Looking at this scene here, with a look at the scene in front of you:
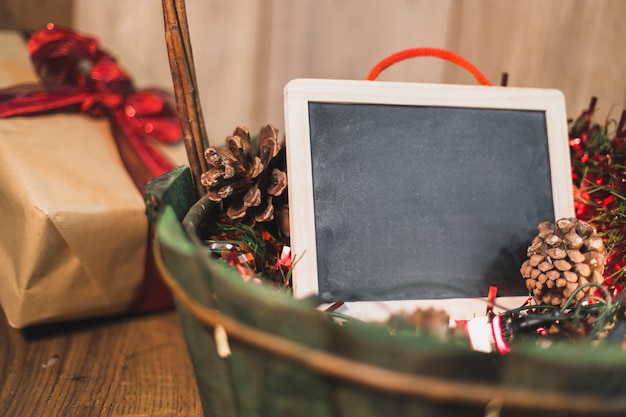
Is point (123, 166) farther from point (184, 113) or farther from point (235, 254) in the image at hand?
point (235, 254)

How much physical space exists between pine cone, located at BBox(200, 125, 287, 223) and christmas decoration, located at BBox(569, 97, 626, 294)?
0.36 meters

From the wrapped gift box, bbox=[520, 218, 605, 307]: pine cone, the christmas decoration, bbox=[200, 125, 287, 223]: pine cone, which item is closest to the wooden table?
the wrapped gift box

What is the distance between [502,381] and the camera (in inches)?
13.1

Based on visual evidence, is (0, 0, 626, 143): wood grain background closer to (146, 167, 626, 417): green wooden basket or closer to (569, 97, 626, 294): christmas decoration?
(569, 97, 626, 294): christmas decoration

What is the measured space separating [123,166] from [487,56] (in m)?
0.63

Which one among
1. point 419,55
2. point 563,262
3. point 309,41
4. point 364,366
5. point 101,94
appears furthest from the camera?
point 309,41

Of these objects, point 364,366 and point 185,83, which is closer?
point 364,366

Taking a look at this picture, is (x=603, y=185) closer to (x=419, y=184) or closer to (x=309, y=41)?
(x=419, y=184)

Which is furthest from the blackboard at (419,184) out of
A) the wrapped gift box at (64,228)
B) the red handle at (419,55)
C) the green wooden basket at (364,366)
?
the wrapped gift box at (64,228)

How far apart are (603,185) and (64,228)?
2.06 ft

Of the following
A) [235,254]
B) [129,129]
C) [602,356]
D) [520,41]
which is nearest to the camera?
[602,356]

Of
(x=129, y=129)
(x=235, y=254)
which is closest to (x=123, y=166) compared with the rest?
(x=129, y=129)

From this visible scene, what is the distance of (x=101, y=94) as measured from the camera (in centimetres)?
85

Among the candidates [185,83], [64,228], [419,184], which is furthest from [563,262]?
[64,228]
